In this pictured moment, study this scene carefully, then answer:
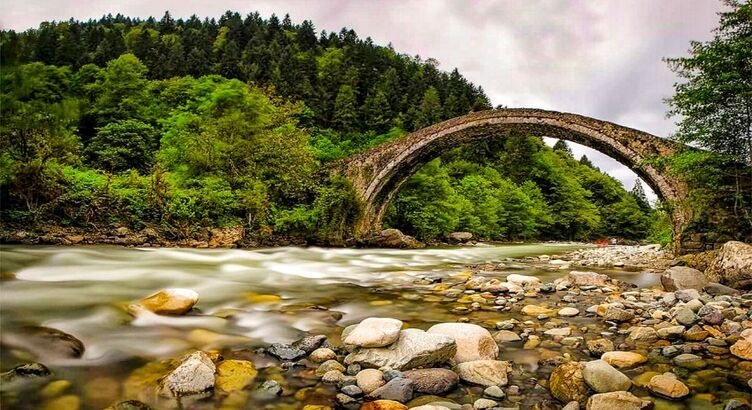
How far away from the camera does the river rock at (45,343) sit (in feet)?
11.8

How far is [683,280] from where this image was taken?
23.9 feet

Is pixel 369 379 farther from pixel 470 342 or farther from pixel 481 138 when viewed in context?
pixel 481 138

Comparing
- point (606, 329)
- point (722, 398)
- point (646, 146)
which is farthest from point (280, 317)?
point (646, 146)

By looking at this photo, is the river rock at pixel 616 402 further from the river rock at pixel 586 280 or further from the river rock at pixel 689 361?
the river rock at pixel 586 280

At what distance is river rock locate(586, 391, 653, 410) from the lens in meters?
2.79

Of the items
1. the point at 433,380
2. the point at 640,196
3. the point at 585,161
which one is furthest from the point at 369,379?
the point at 585,161

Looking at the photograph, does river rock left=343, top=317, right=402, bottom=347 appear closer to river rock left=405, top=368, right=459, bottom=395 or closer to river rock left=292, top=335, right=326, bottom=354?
river rock left=292, top=335, right=326, bottom=354

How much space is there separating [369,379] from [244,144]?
1680 cm

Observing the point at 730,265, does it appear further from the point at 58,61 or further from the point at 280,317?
the point at 58,61

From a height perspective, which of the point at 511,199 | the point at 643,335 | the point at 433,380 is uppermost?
the point at 511,199

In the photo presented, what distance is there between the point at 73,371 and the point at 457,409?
295 cm

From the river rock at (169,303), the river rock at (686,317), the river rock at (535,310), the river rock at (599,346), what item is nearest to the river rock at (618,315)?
the river rock at (686,317)

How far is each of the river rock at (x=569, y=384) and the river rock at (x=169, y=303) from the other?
4.03m

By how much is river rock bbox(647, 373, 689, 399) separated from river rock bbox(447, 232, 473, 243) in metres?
25.8
